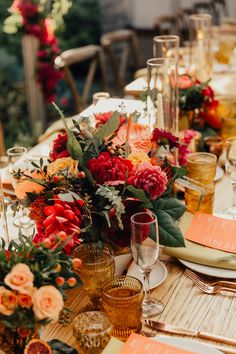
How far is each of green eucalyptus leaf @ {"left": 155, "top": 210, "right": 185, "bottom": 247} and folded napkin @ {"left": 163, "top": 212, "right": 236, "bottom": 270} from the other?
10 centimetres

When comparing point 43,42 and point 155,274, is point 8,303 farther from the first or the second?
point 43,42

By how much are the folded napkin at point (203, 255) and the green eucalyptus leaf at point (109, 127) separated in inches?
11.9

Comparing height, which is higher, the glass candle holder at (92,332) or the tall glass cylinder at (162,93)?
the tall glass cylinder at (162,93)

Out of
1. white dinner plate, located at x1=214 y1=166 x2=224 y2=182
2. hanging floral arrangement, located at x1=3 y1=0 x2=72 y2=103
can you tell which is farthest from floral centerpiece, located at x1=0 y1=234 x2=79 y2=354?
hanging floral arrangement, located at x1=3 y1=0 x2=72 y2=103

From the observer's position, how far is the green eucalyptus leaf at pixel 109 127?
1356 millimetres

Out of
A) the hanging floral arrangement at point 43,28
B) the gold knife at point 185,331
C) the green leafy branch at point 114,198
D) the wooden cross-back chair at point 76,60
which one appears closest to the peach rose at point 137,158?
the green leafy branch at point 114,198

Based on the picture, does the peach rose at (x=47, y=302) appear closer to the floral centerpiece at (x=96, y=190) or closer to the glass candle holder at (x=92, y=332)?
the glass candle holder at (x=92, y=332)

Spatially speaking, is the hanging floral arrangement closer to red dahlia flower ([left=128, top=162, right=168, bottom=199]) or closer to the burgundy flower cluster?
the burgundy flower cluster

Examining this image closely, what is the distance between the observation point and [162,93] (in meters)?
1.75

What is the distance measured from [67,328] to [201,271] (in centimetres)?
34

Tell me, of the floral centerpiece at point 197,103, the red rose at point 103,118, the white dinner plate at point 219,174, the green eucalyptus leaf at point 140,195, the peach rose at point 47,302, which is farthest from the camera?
the floral centerpiece at point 197,103

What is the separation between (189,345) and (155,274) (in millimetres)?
254

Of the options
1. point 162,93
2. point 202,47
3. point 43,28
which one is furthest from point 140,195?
point 43,28

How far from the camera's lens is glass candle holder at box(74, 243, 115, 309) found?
47.1 inches
